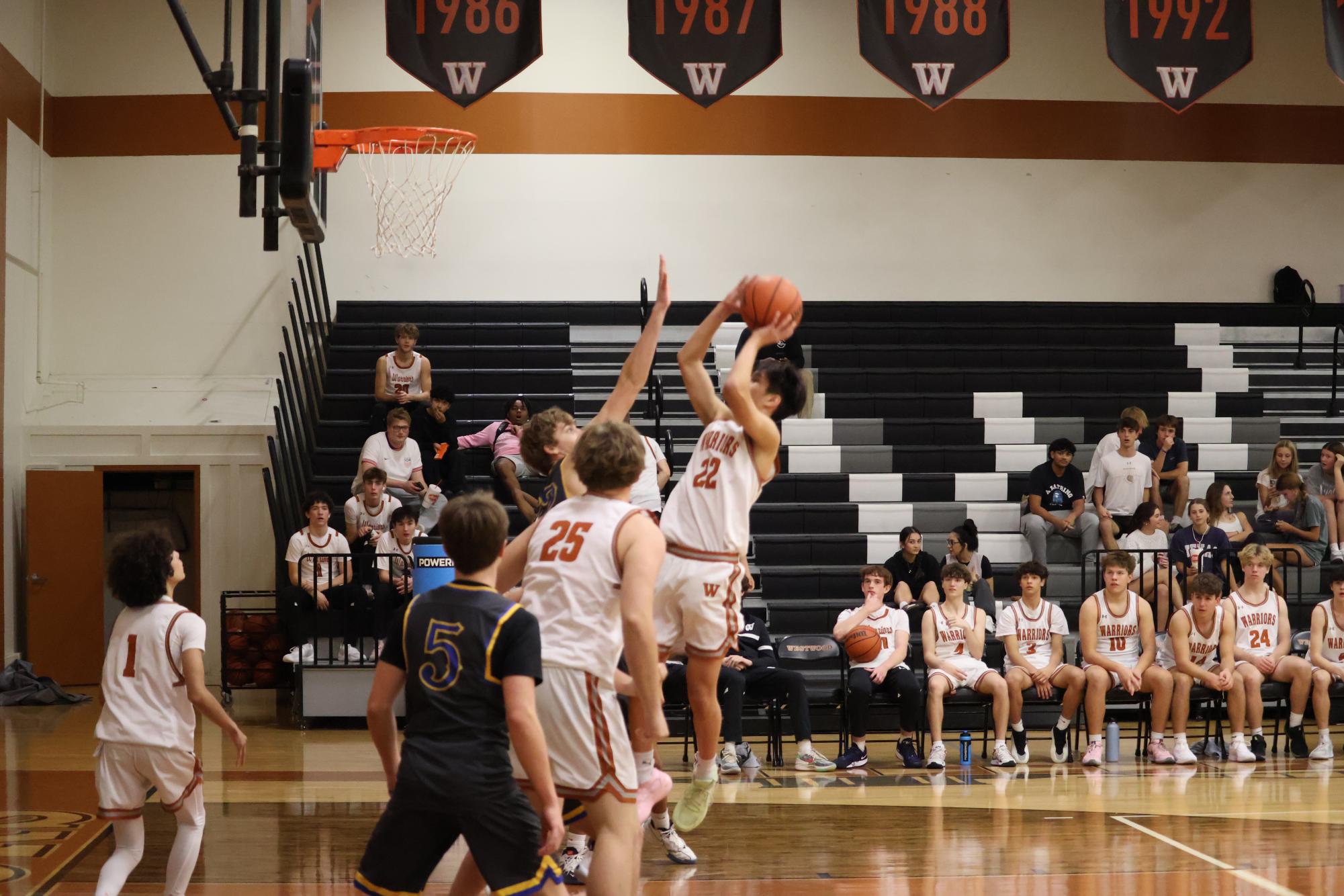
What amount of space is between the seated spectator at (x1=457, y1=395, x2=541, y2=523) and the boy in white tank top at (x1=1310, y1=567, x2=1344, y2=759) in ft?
16.4

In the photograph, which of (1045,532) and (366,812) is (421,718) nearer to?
(366,812)

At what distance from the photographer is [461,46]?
336 inches

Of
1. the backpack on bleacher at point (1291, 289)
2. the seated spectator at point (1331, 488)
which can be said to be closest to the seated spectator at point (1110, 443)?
the seated spectator at point (1331, 488)

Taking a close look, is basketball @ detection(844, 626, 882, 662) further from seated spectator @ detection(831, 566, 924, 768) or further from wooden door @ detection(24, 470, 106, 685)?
wooden door @ detection(24, 470, 106, 685)

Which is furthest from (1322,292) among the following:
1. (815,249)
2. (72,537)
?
(72,537)

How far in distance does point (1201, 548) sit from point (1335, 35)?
351 centimetres

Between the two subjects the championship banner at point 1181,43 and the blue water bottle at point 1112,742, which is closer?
the blue water bottle at point 1112,742

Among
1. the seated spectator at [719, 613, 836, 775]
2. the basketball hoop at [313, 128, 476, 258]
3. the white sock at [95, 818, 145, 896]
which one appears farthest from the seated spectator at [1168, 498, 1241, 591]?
the basketball hoop at [313, 128, 476, 258]

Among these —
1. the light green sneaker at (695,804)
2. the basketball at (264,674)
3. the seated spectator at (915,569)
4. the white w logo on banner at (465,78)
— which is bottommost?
the basketball at (264,674)

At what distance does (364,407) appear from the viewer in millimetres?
11367

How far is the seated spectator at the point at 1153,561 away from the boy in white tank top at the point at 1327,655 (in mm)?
845

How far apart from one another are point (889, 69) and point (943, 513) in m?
3.55

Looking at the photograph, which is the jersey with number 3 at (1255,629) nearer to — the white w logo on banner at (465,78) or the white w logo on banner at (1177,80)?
the white w logo on banner at (1177,80)

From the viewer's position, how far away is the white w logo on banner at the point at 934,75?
28.3ft
